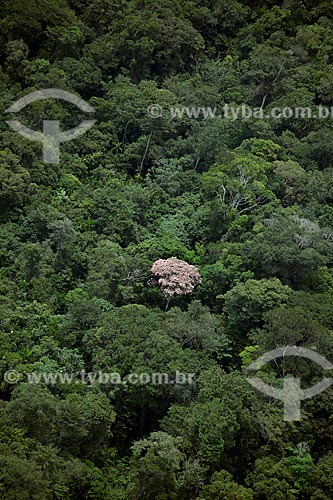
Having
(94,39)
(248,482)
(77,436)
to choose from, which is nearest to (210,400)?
(248,482)

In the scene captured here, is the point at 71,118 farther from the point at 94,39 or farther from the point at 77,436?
the point at 77,436

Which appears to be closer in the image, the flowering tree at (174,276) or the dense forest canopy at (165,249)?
the dense forest canopy at (165,249)

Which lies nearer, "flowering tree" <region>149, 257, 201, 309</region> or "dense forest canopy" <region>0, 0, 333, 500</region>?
"dense forest canopy" <region>0, 0, 333, 500</region>

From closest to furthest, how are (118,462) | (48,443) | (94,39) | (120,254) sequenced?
(48,443) → (118,462) → (120,254) → (94,39)
